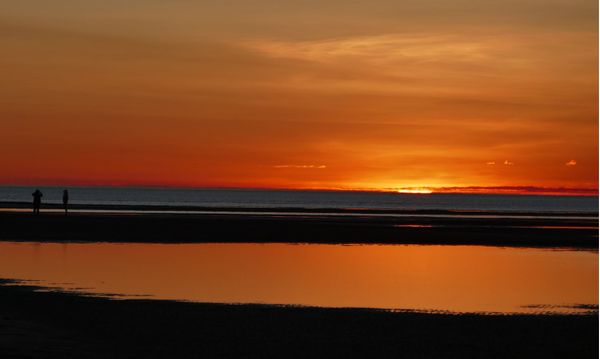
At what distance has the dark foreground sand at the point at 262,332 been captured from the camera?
17.3 metres

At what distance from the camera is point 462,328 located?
66.1ft

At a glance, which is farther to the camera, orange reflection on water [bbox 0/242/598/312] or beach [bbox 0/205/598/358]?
orange reflection on water [bbox 0/242/598/312]

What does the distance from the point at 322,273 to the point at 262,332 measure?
13035 mm

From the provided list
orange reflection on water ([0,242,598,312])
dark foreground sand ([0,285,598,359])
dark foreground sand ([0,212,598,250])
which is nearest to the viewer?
dark foreground sand ([0,285,598,359])

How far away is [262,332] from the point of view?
63.5 feet

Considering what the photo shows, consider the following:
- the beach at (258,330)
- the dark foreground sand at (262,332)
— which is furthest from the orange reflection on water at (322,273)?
the dark foreground sand at (262,332)

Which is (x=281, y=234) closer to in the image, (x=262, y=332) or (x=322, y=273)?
(x=322, y=273)

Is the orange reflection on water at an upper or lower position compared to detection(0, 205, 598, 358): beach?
lower

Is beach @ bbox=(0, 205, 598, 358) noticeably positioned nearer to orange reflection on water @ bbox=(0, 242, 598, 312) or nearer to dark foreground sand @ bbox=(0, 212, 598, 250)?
orange reflection on water @ bbox=(0, 242, 598, 312)

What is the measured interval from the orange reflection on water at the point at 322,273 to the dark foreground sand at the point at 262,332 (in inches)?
82.0

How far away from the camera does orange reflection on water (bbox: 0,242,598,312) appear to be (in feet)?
83.8

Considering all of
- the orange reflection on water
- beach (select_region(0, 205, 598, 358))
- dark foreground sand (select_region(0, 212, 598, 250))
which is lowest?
dark foreground sand (select_region(0, 212, 598, 250))

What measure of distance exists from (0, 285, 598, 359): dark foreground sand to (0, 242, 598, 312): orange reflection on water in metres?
2.08

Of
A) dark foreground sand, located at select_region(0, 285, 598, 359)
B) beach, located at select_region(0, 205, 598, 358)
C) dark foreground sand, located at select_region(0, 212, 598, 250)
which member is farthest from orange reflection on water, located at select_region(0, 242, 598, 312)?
dark foreground sand, located at select_region(0, 212, 598, 250)
